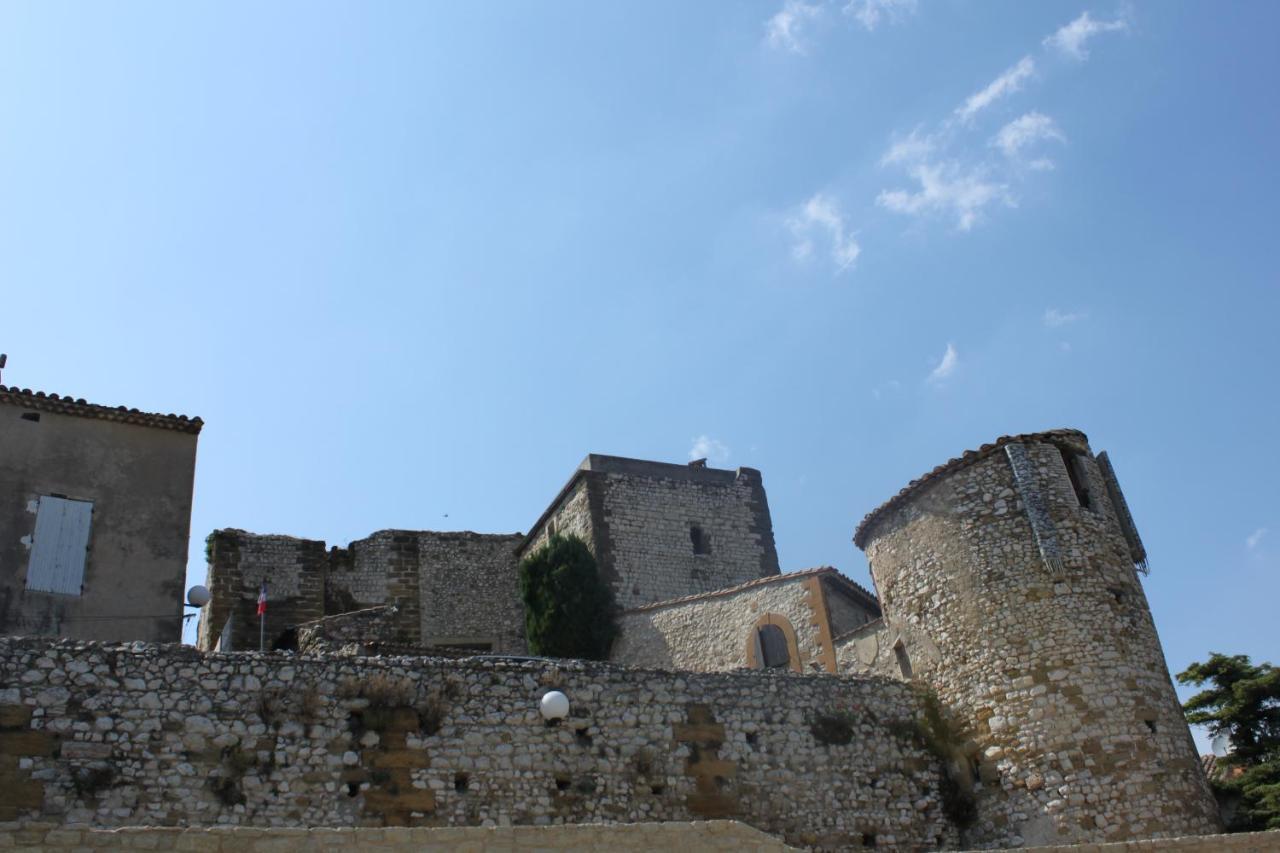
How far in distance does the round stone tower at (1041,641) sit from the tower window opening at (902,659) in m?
0.03

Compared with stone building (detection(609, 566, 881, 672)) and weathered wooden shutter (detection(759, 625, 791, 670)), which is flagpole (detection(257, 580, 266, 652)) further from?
weathered wooden shutter (detection(759, 625, 791, 670))

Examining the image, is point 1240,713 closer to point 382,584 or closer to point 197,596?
point 197,596

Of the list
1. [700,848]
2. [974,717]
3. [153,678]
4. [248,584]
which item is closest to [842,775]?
[974,717]

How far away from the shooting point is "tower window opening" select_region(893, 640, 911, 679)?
19.8 metres

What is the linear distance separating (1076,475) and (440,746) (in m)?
11.2

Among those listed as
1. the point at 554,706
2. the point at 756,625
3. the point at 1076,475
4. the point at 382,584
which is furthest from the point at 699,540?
the point at 554,706

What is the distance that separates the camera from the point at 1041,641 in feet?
58.6

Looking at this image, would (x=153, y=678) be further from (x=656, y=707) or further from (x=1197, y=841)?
(x=1197, y=841)

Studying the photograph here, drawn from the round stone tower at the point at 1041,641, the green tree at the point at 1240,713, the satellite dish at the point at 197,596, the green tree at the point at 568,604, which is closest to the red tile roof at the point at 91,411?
the satellite dish at the point at 197,596

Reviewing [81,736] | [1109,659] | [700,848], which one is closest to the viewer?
[700,848]

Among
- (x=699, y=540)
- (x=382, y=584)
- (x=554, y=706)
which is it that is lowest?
(x=554, y=706)

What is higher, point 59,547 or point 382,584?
point 382,584

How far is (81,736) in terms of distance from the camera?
13984mm

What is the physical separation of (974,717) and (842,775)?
89.2 inches
